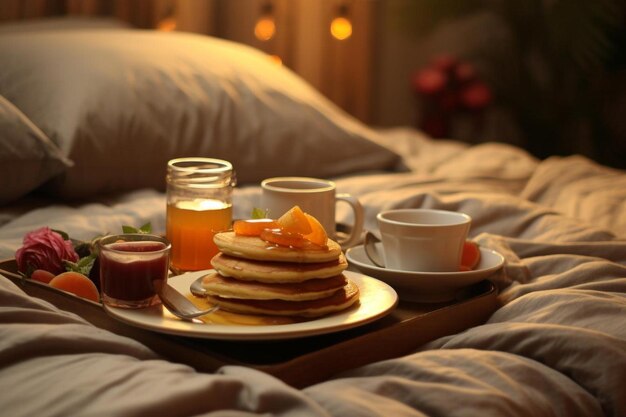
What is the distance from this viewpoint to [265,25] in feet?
9.21

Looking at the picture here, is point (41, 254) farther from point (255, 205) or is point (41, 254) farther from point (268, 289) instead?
point (255, 205)

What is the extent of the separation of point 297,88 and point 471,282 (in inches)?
39.4

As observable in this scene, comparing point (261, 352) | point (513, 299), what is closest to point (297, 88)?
point (513, 299)

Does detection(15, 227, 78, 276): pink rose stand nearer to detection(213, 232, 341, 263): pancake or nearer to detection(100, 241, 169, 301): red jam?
detection(100, 241, 169, 301): red jam

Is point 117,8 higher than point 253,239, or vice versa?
point 117,8

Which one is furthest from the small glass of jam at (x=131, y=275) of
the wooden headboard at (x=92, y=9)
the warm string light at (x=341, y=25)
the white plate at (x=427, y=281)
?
the warm string light at (x=341, y=25)

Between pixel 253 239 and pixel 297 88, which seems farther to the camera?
pixel 297 88

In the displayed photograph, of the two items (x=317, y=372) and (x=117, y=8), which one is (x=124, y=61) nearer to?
(x=117, y=8)

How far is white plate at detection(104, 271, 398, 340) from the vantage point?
0.84 metres

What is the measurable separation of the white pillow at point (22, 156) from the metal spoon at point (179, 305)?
0.63 m

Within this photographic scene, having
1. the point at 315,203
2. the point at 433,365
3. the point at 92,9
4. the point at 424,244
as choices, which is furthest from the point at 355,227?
the point at 92,9

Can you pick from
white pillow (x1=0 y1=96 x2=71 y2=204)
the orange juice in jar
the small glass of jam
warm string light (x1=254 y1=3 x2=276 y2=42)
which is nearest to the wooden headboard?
warm string light (x1=254 y1=3 x2=276 y2=42)

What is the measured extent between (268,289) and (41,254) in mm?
350

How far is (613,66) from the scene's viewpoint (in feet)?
10.8
